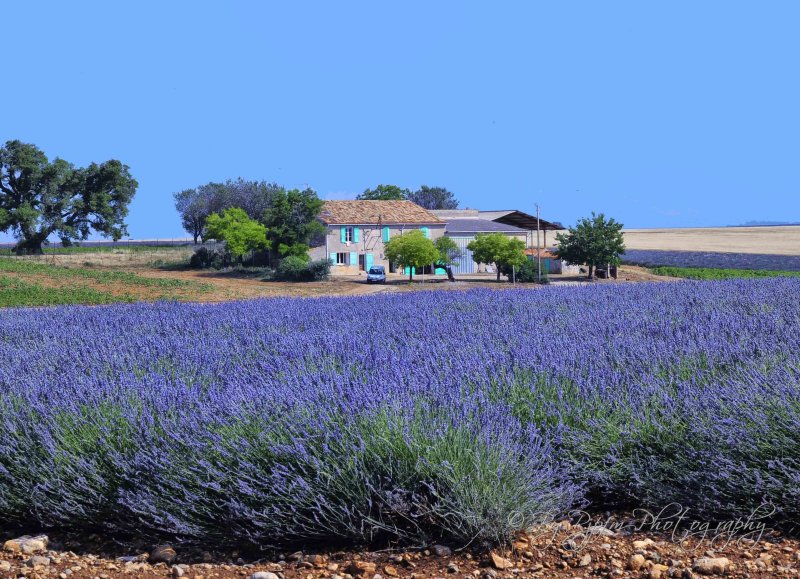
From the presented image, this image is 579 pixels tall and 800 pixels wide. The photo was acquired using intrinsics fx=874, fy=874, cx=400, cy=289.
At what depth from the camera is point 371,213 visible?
163 ft

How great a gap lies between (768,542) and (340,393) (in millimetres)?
2384

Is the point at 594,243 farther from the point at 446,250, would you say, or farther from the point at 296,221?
the point at 296,221

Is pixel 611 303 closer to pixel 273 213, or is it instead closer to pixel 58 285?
pixel 58 285

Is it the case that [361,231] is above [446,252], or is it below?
above

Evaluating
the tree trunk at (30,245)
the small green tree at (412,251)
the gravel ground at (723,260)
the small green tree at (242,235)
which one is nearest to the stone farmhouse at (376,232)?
the small green tree at (242,235)

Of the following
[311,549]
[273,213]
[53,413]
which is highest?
[273,213]

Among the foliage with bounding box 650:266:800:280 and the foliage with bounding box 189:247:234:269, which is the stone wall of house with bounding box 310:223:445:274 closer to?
the foliage with bounding box 189:247:234:269

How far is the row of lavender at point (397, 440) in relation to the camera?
414 centimetres

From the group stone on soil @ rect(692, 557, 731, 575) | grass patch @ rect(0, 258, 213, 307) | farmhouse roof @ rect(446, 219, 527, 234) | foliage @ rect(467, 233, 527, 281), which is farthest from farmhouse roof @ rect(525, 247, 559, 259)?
stone on soil @ rect(692, 557, 731, 575)

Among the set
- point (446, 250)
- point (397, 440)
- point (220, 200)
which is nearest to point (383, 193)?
point (220, 200)

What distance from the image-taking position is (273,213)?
159 feet

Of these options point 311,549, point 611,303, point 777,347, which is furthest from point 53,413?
point 611,303

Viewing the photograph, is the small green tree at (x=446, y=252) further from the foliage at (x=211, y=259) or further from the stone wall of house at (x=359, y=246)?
the foliage at (x=211, y=259)

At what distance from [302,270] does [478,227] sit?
11844 mm
